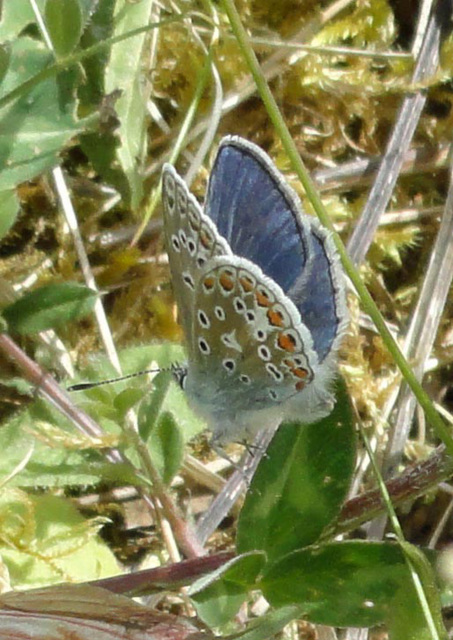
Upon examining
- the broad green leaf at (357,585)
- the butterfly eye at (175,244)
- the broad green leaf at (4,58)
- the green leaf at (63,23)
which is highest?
the green leaf at (63,23)

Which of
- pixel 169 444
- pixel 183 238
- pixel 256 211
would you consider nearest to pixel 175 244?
pixel 183 238

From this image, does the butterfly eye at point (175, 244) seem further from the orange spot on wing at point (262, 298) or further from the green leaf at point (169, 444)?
the green leaf at point (169, 444)

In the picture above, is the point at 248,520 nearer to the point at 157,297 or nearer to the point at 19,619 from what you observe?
the point at 19,619

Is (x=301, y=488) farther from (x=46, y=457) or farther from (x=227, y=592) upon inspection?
(x=46, y=457)

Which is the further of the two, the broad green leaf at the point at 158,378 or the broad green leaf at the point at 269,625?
the broad green leaf at the point at 158,378

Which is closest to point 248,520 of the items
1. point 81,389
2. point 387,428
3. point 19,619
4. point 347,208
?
point 19,619

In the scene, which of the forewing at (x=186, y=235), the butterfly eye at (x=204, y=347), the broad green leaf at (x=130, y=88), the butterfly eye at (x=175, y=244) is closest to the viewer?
the forewing at (x=186, y=235)

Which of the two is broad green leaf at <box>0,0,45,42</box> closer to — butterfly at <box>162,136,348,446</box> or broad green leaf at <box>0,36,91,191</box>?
broad green leaf at <box>0,36,91,191</box>

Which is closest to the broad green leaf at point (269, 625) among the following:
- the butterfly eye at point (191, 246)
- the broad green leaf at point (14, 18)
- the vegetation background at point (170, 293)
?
the vegetation background at point (170, 293)

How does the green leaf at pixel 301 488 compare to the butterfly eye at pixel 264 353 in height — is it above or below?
below

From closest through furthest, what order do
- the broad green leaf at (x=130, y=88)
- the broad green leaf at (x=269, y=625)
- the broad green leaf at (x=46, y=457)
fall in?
the broad green leaf at (x=269, y=625) < the broad green leaf at (x=46, y=457) < the broad green leaf at (x=130, y=88)
